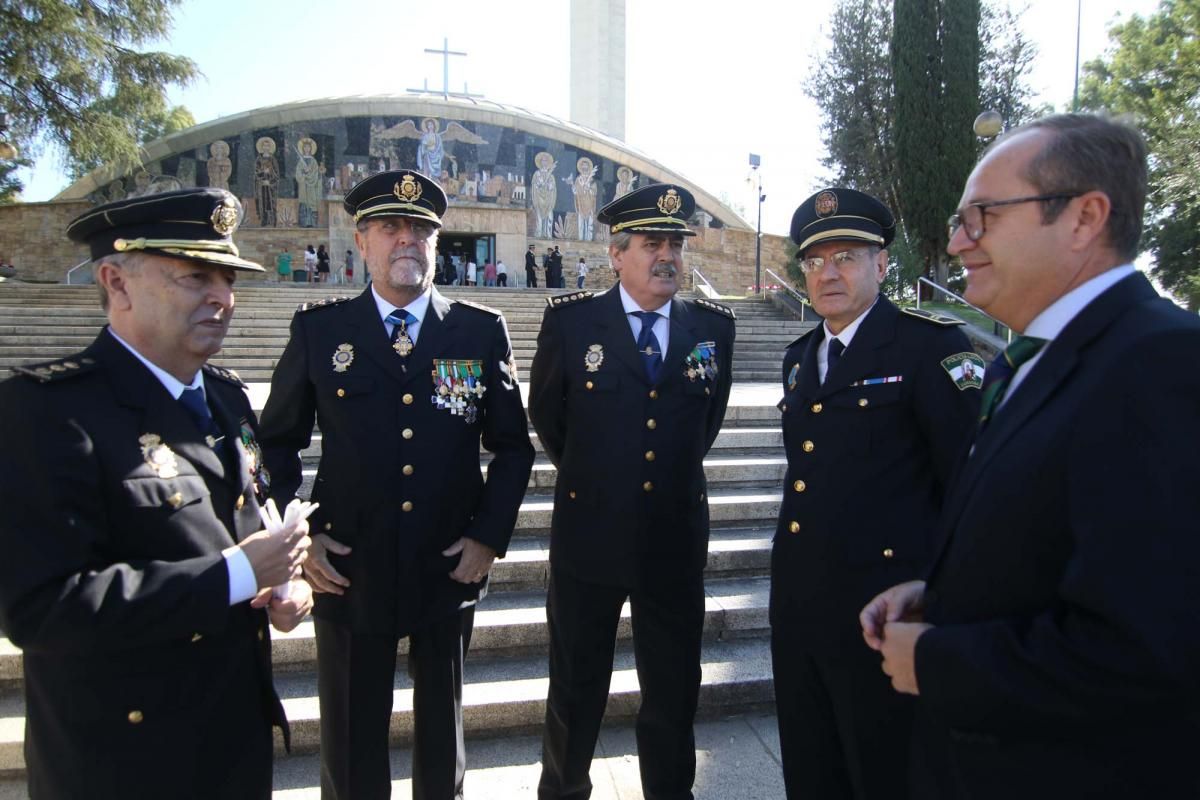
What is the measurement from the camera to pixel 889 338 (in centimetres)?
241

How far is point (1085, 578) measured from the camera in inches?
42.5

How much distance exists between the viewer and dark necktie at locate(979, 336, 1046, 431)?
1411 mm

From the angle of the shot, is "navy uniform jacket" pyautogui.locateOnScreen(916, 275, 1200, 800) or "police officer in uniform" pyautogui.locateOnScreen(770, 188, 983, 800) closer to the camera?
"navy uniform jacket" pyautogui.locateOnScreen(916, 275, 1200, 800)

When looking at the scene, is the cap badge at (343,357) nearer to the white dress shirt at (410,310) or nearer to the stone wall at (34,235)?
the white dress shirt at (410,310)

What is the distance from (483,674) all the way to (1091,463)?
3407 millimetres

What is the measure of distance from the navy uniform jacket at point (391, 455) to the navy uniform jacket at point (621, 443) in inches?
10.9

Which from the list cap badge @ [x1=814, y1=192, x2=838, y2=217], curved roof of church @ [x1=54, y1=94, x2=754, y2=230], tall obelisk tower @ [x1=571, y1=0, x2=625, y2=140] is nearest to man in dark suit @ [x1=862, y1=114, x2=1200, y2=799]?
→ cap badge @ [x1=814, y1=192, x2=838, y2=217]

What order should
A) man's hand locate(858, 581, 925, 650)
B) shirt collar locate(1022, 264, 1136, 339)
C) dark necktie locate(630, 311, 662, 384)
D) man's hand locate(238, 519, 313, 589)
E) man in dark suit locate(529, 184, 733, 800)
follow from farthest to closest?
dark necktie locate(630, 311, 662, 384), man in dark suit locate(529, 184, 733, 800), man's hand locate(238, 519, 313, 589), man's hand locate(858, 581, 925, 650), shirt collar locate(1022, 264, 1136, 339)

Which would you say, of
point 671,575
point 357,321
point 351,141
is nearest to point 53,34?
point 351,141

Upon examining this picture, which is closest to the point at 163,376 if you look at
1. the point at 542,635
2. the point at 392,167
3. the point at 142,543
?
the point at 142,543

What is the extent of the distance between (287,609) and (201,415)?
59 centimetres

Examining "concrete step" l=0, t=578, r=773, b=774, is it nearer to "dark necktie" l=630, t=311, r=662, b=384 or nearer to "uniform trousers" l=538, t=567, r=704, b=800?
"uniform trousers" l=538, t=567, r=704, b=800

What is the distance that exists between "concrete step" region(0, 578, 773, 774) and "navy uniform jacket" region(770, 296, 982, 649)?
161cm

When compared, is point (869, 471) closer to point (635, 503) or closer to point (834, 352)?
point (834, 352)
